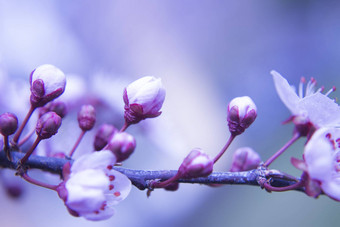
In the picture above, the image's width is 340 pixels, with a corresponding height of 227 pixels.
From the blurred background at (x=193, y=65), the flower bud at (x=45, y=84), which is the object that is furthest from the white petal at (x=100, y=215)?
the blurred background at (x=193, y=65)

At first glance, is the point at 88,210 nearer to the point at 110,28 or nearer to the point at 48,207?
the point at 48,207

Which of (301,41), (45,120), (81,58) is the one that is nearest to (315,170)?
(45,120)

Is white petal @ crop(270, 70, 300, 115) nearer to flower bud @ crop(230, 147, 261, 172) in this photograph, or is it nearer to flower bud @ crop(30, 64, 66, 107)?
flower bud @ crop(230, 147, 261, 172)

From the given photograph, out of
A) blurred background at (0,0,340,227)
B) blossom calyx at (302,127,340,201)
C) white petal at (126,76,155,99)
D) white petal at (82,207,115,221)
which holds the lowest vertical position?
blurred background at (0,0,340,227)

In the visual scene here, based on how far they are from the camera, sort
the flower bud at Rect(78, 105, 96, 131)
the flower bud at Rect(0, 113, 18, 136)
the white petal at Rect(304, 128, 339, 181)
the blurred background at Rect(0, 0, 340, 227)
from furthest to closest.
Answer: the blurred background at Rect(0, 0, 340, 227), the flower bud at Rect(78, 105, 96, 131), the flower bud at Rect(0, 113, 18, 136), the white petal at Rect(304, 128, 339, 181)

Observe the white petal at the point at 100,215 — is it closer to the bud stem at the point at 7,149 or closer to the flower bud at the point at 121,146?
the flower bud at the point at 121,146

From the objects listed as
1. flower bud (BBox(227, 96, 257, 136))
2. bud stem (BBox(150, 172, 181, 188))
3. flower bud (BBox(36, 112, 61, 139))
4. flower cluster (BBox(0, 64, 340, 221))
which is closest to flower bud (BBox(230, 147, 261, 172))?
flower cluster (BBox(0, 64, 340, 221))

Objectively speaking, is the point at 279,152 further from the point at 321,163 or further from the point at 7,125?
the point at 7,125
